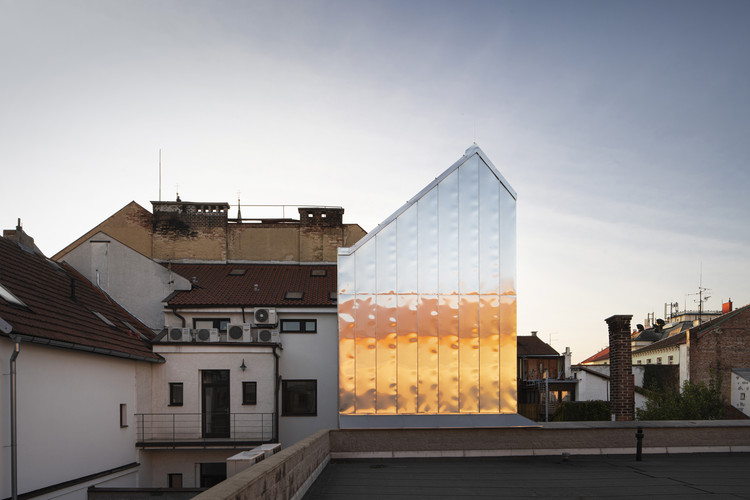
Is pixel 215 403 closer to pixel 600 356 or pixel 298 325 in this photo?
pixel 298 325

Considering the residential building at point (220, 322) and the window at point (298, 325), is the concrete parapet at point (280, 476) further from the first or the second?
the window at point (298, 325)

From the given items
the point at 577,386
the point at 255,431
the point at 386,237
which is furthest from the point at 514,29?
the point at 577,386

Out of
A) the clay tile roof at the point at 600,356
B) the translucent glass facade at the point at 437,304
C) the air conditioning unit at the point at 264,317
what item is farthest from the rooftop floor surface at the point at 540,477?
the clay tile roof at the point at 600,356

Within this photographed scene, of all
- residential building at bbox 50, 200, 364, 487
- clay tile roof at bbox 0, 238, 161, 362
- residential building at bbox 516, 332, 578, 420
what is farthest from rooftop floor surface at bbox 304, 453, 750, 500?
residential building at bbox 516, 332, 578, 420

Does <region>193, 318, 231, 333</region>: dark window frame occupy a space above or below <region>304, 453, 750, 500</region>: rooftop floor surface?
above

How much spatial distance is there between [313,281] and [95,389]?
37.2ft

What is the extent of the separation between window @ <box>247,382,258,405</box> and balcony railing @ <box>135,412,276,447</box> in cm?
45

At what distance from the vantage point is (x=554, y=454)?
10922mm

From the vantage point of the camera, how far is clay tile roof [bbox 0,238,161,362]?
12.4 m

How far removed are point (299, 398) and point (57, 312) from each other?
962 centimetres

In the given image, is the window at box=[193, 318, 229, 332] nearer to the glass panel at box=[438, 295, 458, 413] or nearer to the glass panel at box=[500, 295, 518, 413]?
the glass panel at box=[438, 295, 458, 413]

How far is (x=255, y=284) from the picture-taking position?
78.7ft

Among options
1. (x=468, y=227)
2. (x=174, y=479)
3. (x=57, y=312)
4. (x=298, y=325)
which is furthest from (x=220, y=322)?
(x=468, y=227)

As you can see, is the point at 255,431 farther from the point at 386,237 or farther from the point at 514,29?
the point at 514,29
